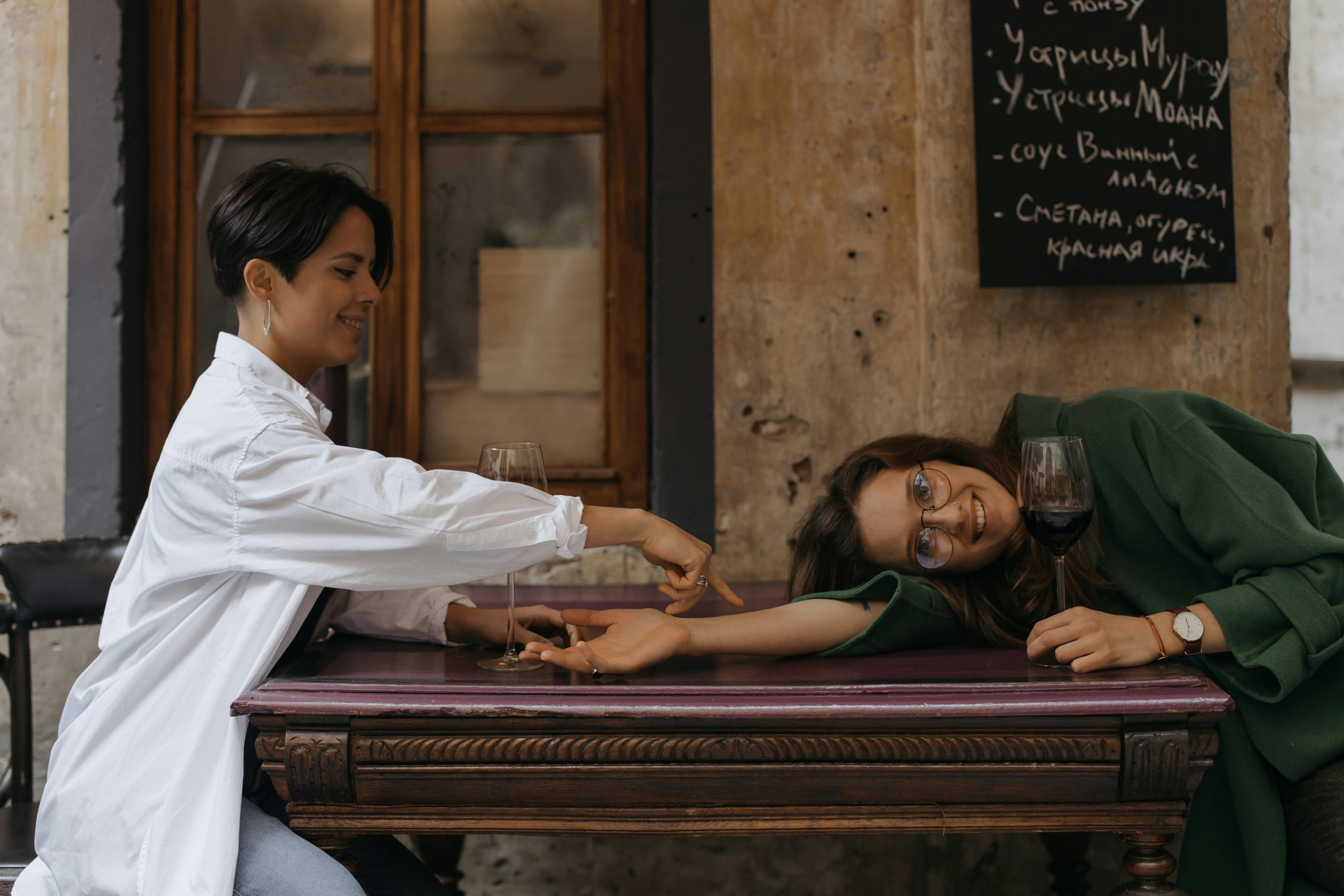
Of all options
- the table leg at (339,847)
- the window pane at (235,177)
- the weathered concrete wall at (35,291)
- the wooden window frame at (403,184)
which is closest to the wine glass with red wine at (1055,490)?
→ the table leg at (339,847)

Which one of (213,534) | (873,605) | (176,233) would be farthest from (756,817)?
(176,233)

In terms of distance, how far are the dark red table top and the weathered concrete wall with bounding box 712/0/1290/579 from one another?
1148 millimetres

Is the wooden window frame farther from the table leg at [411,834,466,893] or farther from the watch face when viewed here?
the watch face

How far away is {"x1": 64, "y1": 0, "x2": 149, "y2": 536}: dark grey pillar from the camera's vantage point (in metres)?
2.33

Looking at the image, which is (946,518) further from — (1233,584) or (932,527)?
(1233,584)

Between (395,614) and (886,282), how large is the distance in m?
1.52

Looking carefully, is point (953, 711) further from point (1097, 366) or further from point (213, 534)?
point (1097, 366)

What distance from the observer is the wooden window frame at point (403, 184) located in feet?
8.08

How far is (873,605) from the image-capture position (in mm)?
1485

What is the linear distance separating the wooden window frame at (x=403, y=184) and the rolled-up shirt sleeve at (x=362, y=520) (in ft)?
3.83

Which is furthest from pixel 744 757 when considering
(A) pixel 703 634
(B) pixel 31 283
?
(B) pixel 31 283

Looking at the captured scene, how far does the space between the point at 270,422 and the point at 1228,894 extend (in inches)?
66.3

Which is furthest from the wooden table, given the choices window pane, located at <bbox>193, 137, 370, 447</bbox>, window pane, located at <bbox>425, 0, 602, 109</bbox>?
window pane, located at <bbox>425, 0, 602, 109</bbox>

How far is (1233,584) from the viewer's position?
144 centimetres
